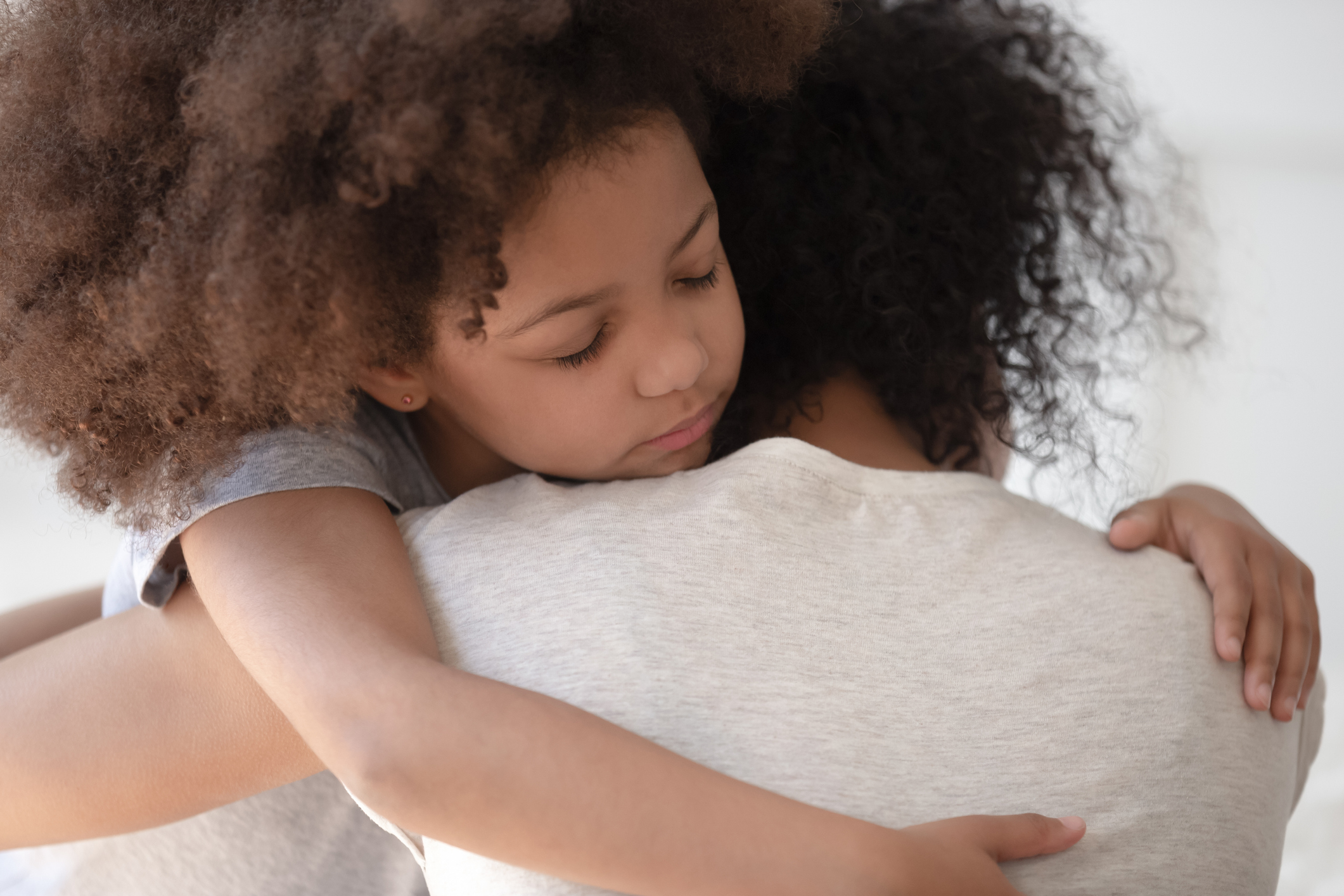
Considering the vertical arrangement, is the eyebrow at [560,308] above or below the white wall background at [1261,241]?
above

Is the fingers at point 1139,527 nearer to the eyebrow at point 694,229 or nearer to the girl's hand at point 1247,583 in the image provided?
the girl's hand at point 1247,583

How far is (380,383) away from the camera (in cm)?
96

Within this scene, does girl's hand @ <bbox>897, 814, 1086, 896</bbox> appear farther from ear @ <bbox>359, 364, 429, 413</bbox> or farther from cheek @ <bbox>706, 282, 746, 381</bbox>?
ear @ <bbox>359, 364, 429, 413</bbox>

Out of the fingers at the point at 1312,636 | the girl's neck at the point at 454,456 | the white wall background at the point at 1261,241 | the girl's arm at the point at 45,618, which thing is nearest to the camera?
the fingers at the point at 1312,636

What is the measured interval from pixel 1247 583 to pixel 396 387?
2.54ft

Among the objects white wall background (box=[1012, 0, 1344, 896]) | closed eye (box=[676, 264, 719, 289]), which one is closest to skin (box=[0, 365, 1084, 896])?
closed eye (box=[676, 264, 719, 289])

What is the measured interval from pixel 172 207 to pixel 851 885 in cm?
68

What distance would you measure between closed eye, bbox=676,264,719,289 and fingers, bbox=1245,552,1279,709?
55 centimetres

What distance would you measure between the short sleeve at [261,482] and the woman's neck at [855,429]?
1.37 feet

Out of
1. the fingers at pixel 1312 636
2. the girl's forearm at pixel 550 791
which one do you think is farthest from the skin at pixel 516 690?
the fingers at pixel 1312 636

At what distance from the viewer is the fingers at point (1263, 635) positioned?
774 millimetres

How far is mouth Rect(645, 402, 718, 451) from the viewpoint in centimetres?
99

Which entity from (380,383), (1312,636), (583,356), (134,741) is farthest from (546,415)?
(1312,636)

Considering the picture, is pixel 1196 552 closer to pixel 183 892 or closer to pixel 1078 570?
pixel 1078 570
